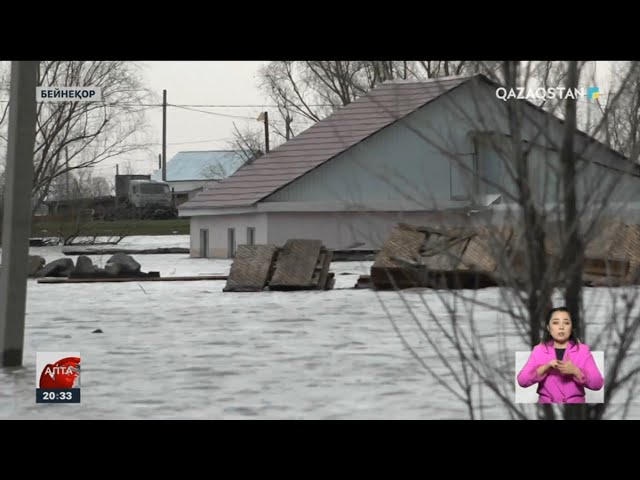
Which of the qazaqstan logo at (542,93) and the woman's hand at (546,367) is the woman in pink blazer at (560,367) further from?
the qazaqstan logo at (542,93)

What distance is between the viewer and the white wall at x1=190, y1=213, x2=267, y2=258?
77.5ft

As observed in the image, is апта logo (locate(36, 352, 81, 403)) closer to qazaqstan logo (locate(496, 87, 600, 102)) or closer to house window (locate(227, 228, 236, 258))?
qazaqstan logo (locate(496, 87, 600, 102))

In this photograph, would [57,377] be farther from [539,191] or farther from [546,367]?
[539,191]

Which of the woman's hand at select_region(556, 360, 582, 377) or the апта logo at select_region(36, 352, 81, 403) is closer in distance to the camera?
the woman's hand at select_region(556, 360, 582, 377)

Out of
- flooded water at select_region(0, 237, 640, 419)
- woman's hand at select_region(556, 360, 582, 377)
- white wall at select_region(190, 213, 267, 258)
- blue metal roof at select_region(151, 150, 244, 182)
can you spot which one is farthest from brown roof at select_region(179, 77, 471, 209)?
woman's hand at select_region(556, 360, 582, 377)

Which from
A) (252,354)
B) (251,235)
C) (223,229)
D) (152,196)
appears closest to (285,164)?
(251,235)

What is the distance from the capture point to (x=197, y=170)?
1200 inches

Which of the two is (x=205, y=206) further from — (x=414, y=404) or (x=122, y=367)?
(x=414, y=404)

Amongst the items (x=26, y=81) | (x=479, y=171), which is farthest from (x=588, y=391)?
(x=26, y=81)

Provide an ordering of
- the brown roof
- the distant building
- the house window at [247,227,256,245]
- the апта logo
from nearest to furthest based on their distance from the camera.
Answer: the апта logo < the brown roof < the house window at [247,227,256,245] < the distant building

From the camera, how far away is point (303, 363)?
28.9 feet

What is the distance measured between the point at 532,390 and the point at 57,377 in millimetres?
2466

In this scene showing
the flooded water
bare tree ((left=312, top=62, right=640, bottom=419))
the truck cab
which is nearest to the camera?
bare tree ((left=312, top=62, right=640, bottom=419))

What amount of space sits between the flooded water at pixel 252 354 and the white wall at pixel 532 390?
6cm
